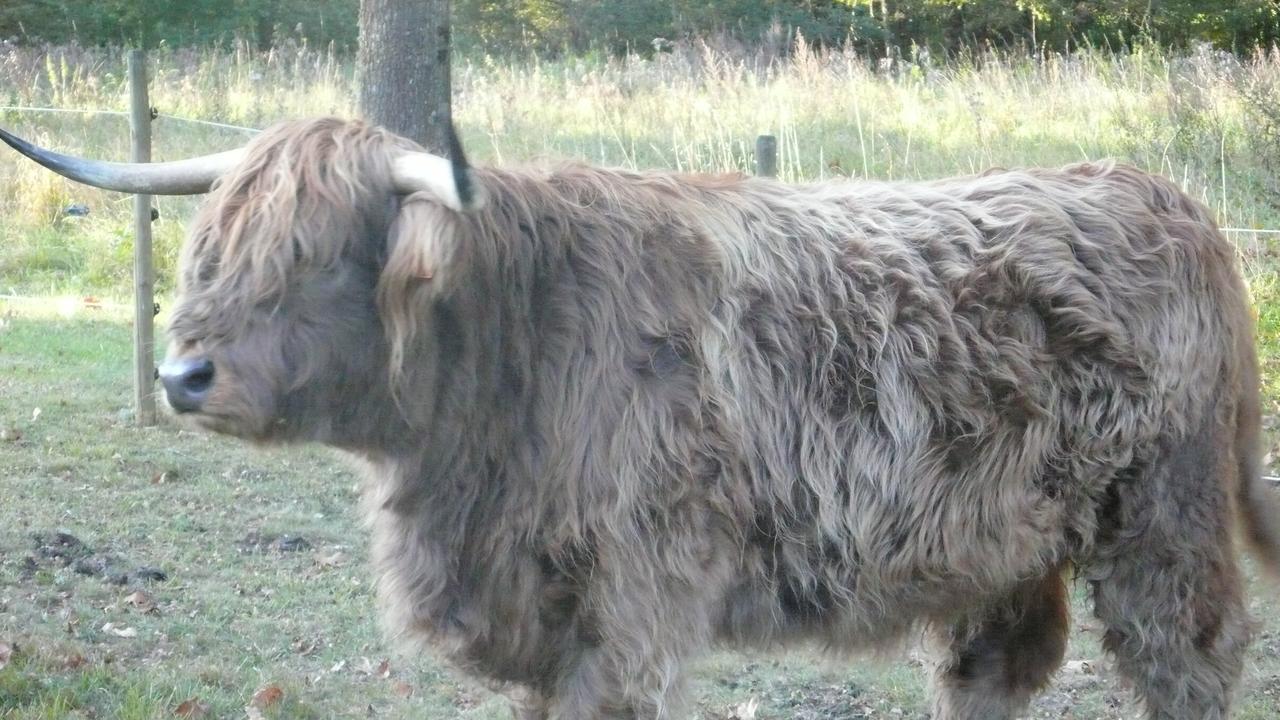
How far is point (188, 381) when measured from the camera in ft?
10.3

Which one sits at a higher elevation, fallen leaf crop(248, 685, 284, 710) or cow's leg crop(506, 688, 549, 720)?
cow's leg crop(506, 688, 549, 720)

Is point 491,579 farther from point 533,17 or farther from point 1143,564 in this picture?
point 533,17

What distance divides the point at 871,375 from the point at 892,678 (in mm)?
2212

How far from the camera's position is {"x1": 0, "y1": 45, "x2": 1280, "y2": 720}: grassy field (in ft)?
16.5

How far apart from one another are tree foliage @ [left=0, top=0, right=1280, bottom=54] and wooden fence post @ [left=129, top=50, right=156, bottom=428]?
1961cm

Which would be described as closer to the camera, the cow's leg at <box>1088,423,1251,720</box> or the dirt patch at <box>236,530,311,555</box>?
the cow's leg at <box>1088,423,1251,720</box>

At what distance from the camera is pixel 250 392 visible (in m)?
3.17

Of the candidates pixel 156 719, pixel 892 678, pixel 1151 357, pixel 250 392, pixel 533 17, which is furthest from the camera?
pixel 533 17

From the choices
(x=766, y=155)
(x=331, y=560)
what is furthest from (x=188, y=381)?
(x=766, y=155)

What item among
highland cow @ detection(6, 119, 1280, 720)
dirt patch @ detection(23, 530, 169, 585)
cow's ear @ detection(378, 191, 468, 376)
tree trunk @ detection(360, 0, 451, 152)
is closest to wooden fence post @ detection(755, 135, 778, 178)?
tree trunk @ detection(360, 0, 451, 152)

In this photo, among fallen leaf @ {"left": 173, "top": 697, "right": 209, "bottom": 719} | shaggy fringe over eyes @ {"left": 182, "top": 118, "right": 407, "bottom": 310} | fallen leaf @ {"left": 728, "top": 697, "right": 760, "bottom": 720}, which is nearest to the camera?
shaggy fringe over eyes @ {"left": 182, "top": 118, "right": 407, "bottom": 310}

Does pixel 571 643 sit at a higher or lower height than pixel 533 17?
lower

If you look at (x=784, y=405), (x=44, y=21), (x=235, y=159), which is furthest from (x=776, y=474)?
(x=44, y=21)

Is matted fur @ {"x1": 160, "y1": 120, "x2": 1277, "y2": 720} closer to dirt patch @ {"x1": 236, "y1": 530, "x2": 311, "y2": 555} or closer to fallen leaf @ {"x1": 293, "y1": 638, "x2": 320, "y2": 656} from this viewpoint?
fallen leaf @ {"x1": 293, "y1": 638, "x2": 320, "y2": 656}
